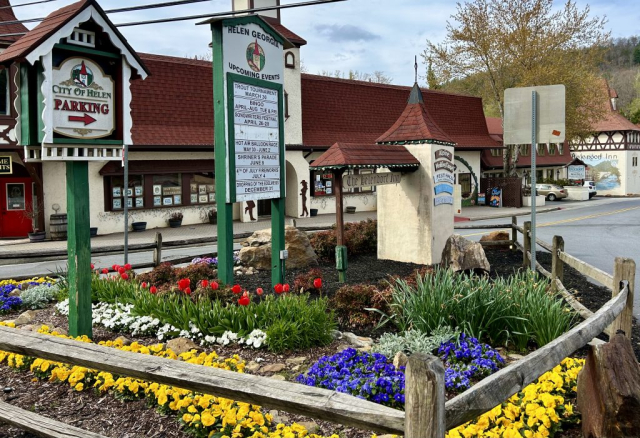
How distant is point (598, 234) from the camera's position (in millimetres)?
19625

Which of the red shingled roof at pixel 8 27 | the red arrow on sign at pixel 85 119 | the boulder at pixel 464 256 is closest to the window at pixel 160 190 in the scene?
the red shingled roof at pixel 8 27

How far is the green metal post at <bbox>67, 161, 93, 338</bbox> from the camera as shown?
20.0 feet

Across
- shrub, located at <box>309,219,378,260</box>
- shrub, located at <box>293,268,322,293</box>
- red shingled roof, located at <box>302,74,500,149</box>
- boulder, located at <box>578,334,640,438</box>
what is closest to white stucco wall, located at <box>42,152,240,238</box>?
red shingled roof, located at <box>302,74,500,149</box>

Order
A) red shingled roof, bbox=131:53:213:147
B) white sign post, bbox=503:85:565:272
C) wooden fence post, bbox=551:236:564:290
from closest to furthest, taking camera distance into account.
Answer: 1. white sign post, bbox=503:85:565:272
2. wooden fence post, bbox=551:236:564:290
3. red shingled roof, bbox=131:53:213:147

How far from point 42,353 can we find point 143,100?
62.5 feet

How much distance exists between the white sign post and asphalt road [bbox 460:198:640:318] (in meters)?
2.72

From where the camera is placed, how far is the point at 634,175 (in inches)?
2076

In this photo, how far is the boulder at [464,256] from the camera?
10.4 m

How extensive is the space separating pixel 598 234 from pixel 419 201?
10553 mm

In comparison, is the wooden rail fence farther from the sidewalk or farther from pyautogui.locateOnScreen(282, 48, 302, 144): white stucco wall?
pyautogui.locateOnScreen(282, 48, 302, 144): white stucco wall

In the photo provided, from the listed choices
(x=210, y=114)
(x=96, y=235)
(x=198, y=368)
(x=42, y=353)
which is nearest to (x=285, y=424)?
(x=198, y=368)

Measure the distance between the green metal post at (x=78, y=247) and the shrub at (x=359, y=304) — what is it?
280 centimetres

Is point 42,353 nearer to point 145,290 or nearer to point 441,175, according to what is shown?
point 145,290

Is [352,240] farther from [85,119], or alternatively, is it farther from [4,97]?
[4,97]
